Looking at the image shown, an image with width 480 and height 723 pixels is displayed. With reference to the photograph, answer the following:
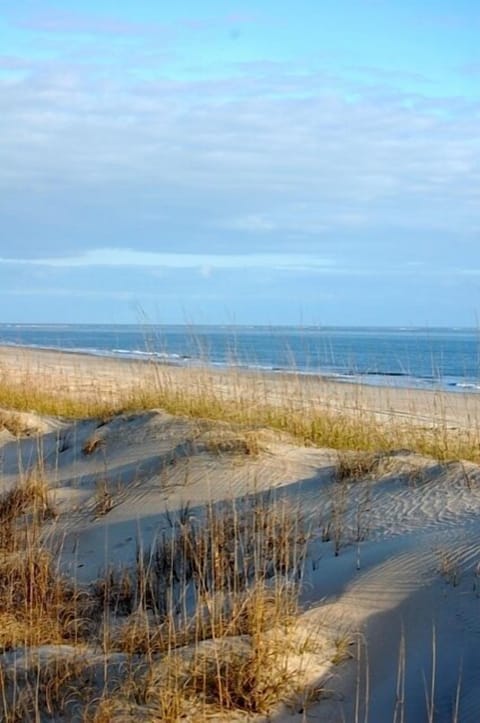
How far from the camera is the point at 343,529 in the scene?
6000 mm

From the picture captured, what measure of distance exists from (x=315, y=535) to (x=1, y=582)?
1934 millimetres

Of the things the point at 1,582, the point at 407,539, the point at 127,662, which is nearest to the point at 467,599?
the point at 407,539

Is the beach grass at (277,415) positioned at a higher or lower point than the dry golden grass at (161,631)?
higher

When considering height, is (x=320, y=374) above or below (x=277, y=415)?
above

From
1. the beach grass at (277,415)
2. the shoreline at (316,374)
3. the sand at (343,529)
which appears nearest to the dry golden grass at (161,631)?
the sand at (343,529)

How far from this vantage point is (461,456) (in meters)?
8.04

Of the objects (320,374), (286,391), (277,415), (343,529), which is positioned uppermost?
(320,374)

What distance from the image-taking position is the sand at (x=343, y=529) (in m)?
3.90

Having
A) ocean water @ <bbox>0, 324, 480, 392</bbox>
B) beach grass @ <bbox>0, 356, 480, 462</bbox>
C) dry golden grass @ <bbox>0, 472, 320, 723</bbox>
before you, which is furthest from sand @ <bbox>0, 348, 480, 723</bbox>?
ocean water @ <bbox>0, 324, 480, 392</bbox>

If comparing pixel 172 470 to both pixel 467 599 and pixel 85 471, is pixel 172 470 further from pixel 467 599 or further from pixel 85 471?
pixel 467 599

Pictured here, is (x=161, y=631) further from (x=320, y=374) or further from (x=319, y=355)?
(x=319, y=355)

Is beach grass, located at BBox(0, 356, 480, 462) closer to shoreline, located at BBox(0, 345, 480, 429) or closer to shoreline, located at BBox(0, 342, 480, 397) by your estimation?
shoreline, located at BBox(0, 345, 480, 429)

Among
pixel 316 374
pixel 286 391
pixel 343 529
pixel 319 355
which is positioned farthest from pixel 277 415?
pixel 316 374

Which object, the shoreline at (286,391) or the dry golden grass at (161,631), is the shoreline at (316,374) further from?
the dry golden grass at (161,631)
